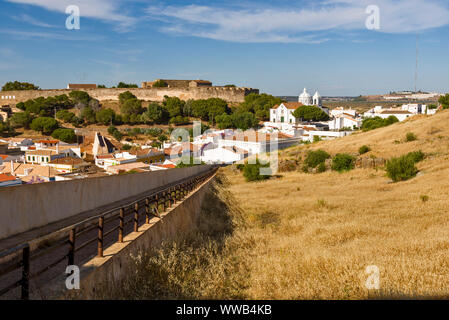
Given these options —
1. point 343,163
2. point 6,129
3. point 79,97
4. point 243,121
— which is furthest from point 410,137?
point 79,97

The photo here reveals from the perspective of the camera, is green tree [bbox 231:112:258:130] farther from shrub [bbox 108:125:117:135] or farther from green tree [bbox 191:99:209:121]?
shrub [bbox 108:125:117:135]

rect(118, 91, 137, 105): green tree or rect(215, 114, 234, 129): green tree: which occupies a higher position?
rect(118, 91, 137, 105): green tree

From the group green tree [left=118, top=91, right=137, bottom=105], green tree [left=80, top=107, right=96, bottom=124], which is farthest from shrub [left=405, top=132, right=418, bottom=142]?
green tree [left=118, top=91, right=137, bottom=105]

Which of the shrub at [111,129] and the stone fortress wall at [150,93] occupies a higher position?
the stone fortress wall at [150,93]

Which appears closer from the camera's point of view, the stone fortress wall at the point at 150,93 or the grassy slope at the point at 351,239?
the grassy slope at the point at 351,239

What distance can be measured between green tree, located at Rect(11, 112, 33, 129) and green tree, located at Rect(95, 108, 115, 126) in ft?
45.1

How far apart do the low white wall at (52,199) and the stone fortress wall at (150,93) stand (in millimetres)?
88417

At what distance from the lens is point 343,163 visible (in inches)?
1176

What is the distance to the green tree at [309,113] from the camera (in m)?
74.0

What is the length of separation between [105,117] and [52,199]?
258ft

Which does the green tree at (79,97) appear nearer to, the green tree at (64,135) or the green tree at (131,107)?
the green tree at (131,107)

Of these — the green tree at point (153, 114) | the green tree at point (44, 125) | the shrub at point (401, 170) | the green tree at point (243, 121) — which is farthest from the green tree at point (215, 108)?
the shrub at point (401, 170)

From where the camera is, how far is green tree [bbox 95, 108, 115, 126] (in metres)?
81.2
